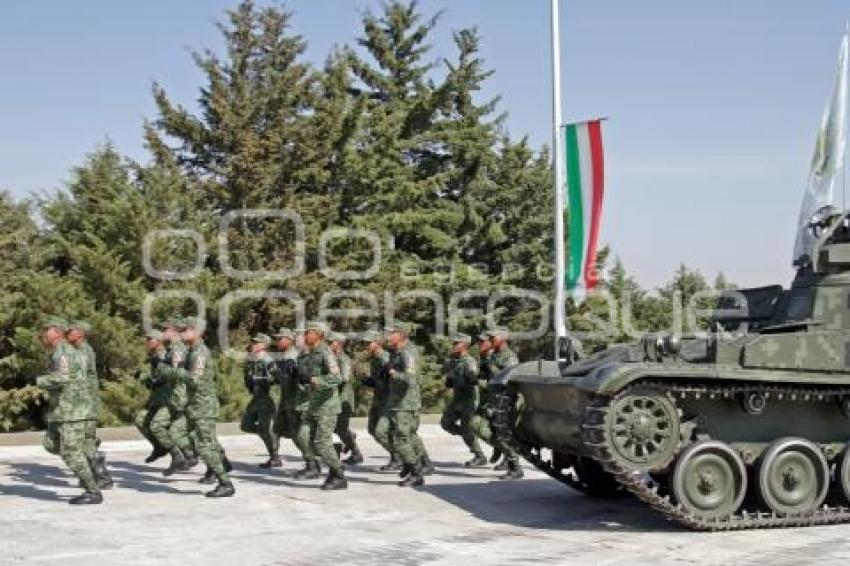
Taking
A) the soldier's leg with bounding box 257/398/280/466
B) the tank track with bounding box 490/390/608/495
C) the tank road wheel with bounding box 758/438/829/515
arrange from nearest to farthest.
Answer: the tank road wheel with bounding box 758/438/829/515 < the tank track with bounding box 490/390/608/495 < the soldier's leg with bounding box 257/398/280/466

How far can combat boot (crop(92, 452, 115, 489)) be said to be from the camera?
1252cm

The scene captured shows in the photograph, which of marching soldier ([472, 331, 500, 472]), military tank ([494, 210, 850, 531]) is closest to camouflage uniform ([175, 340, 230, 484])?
military tank ([494, 210, 850, 531])

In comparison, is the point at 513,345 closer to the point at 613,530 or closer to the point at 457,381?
the point at 457,381

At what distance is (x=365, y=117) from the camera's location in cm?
3009

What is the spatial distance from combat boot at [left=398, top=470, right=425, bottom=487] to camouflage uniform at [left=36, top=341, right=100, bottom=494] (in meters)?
3.48

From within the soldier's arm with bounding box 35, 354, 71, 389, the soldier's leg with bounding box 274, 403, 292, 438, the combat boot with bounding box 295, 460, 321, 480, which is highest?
A: the soldier's arm with bounding box 35, 354, 71, 389

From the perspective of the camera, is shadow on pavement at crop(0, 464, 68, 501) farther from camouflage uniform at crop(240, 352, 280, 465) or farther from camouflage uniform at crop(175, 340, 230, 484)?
camouflage uniform at crop(240, 352, 280, 465)

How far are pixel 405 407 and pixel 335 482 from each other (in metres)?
1.16

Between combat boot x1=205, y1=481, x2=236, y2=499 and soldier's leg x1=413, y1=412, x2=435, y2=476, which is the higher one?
soldier's leg x1=413, y1=412, x2=435, y2=476

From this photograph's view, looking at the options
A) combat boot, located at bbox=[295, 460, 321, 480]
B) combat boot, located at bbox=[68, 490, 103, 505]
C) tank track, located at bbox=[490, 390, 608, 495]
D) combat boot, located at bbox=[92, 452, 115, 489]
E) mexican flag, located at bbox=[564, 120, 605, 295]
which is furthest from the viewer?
mexican flag, located at bbox=[564, 120, 605, 295]

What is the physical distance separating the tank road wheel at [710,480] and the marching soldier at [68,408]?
5.82 meters

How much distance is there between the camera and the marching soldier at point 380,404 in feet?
45.6

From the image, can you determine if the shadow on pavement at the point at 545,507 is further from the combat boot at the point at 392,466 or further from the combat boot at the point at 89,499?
the combat boot at the point at 89,499

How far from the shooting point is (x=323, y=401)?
12.4 meters
